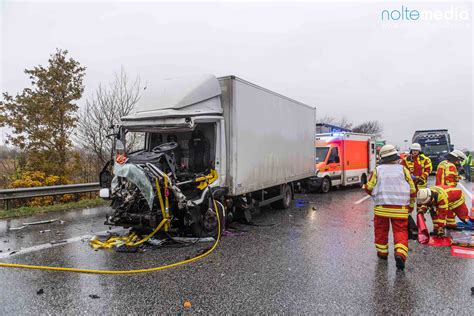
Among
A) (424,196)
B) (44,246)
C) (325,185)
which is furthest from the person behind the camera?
(325,185)

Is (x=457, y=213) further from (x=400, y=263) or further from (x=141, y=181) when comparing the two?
(x=141, y=181)

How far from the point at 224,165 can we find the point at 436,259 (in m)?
3.80

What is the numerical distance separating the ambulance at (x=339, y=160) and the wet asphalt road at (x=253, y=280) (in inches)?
290

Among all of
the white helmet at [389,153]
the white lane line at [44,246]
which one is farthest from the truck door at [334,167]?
the white lane line at [44,246]

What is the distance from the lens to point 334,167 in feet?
45.1

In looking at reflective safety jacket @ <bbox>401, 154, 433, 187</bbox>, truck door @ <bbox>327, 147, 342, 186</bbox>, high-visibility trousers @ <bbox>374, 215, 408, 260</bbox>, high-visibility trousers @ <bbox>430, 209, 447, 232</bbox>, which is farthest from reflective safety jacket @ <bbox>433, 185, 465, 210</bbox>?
truck door @ <bbox>327, 147, 342, 186</bbox>

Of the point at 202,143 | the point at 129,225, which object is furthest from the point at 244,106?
the point at 129,225

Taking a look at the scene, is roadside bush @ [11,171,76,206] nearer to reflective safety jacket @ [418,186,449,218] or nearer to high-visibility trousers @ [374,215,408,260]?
high-visibility trousers @ [374,215,408,260]

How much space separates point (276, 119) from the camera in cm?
829

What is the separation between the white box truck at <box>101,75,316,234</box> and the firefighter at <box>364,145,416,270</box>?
270 cm

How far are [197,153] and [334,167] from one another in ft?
28.2

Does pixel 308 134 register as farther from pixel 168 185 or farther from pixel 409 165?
pixel 168 185

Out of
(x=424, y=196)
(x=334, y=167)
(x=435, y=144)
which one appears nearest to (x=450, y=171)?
(x=424, y=196)

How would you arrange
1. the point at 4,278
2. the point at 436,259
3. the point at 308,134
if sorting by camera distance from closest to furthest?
the point at 4,278 < the point at 436,259 < the point at 308,134
